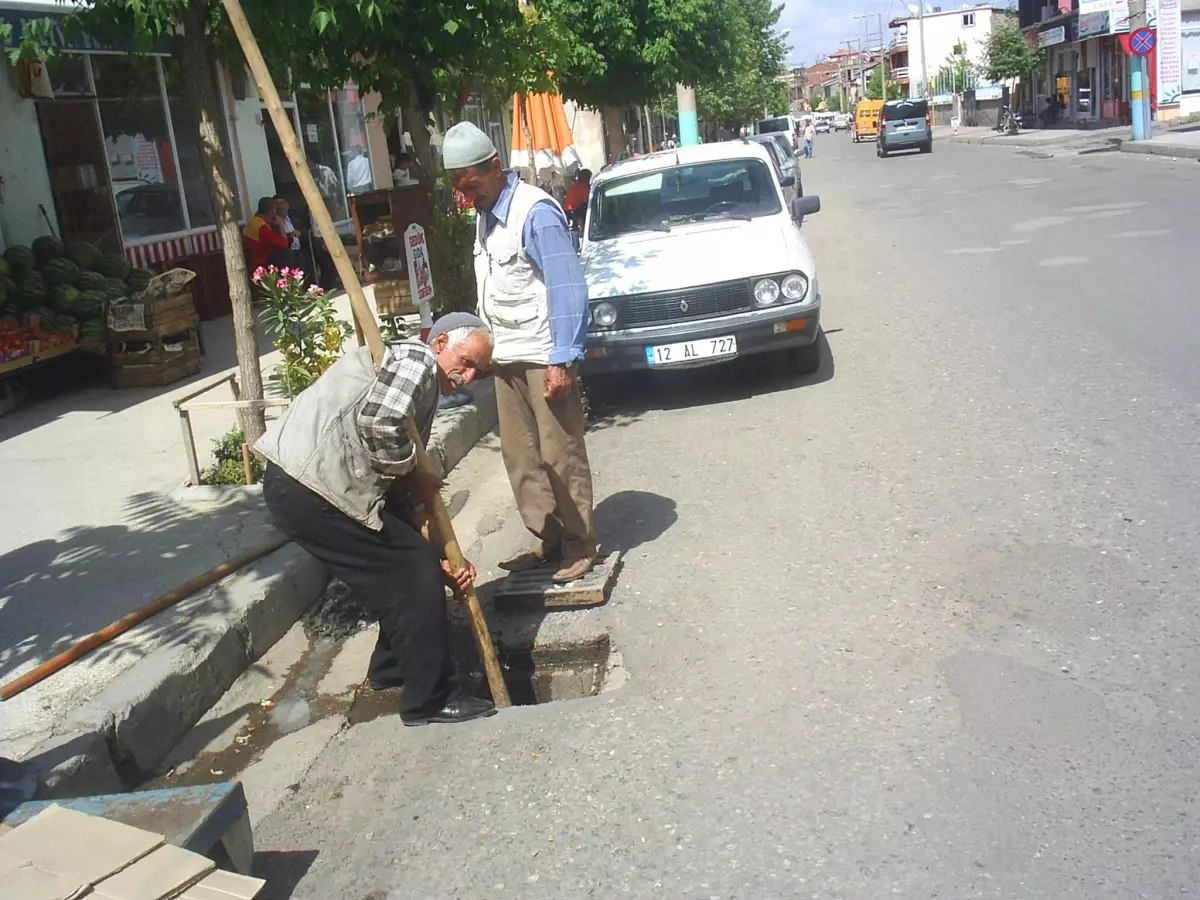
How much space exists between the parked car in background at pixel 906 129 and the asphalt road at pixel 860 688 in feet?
118

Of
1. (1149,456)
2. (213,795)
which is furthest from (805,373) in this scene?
(213,795)

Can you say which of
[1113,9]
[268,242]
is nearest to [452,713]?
[268,242]

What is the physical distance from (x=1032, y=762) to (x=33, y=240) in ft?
32.4

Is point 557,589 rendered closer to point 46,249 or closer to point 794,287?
point 794,287

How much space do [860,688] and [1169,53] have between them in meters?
39.6

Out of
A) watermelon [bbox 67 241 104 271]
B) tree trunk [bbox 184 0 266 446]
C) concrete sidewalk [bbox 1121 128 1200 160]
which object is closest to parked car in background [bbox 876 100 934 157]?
concrete sidewalk [bbox 1121 128 1200 160]

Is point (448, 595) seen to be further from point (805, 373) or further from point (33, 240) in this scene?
point (33, 240)

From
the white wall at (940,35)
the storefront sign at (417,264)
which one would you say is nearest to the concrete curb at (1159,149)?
the storefront sign at (417,264)

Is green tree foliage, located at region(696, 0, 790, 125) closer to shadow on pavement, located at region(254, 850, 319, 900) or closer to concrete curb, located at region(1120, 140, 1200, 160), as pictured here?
concrete curb, located at region(1120, 140, 1200, 160)

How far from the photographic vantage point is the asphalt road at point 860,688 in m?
3.13

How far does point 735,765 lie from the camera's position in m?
3.59

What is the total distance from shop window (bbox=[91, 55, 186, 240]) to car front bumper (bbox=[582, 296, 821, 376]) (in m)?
6.57

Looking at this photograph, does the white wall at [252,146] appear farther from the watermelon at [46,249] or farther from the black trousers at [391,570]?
the black trousers at [391,570]

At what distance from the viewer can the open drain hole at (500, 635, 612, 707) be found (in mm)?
4531
